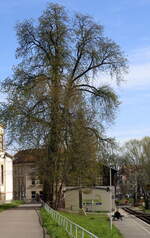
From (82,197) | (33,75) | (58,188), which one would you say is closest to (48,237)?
(58,188)

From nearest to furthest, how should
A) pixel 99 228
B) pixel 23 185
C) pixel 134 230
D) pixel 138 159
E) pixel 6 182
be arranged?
pixel 99 228, pixel 134 230, pixel 6 182, pixel 138 159, pixel 23 185

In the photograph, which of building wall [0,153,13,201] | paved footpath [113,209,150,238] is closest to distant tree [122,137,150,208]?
building wall [0,153,13,201]

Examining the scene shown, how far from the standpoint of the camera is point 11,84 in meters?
47.2

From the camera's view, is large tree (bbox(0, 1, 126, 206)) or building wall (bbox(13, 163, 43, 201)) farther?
building wall (bbox(13, 163, 43, 201))

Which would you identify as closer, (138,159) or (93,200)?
(93,200)

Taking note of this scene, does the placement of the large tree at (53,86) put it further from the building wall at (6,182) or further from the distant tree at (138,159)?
the distant tree at (138,159)

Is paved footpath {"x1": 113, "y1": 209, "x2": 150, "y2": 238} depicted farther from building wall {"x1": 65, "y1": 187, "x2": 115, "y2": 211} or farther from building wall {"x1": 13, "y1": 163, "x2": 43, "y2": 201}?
building wall {"x1": 13, "y1": 163, "x2": 43, "y2": 201}

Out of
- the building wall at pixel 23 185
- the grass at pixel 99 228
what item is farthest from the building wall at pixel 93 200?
the building wall at pixel 23 185

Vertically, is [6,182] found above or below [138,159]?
below

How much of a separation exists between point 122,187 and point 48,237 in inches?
4847

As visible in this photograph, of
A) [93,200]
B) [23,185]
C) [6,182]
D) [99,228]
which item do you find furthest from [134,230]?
[23,185]

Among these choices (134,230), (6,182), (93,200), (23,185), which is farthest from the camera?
(23,185)

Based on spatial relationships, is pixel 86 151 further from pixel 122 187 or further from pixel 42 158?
pixel 122 187

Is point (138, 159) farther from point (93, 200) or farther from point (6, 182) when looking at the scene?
point (93, 200)
